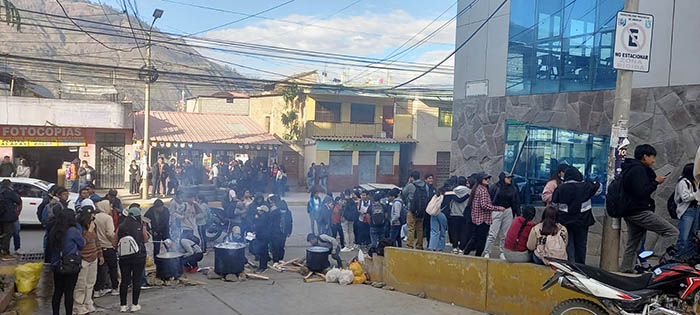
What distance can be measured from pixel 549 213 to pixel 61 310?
7.29m

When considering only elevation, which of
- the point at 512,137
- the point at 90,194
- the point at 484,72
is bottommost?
the point at 90,194

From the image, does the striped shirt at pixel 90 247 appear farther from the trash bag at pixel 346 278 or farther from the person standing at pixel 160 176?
the person standing at pixel 160 176

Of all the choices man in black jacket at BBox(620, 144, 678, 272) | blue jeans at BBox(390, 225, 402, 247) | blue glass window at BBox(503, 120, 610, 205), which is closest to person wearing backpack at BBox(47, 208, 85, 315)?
blue jeans at BBox(390, 225, 402, 247)

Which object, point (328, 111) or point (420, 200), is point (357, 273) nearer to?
point (420, 200)

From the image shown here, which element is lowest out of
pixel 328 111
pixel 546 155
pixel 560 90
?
pixel 546 155

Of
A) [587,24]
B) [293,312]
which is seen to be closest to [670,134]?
[587,24]

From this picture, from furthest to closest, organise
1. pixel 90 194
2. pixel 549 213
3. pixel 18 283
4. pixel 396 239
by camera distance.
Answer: pixel 396 239, pixel 90 194, pixel 18 283, pixel 549 213

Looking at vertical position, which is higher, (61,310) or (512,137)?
(512,137)

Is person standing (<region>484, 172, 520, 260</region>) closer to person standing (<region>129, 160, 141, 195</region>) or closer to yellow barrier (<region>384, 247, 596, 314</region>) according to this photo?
yellow barrier (<region>384, 247, 596, 314</region>)

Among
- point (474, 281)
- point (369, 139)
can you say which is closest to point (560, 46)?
point (474, 281)

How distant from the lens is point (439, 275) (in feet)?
26.1

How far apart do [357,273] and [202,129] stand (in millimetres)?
20852

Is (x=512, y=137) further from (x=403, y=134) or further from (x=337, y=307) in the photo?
(x=403, y=134)

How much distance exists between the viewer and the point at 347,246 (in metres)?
12.7
